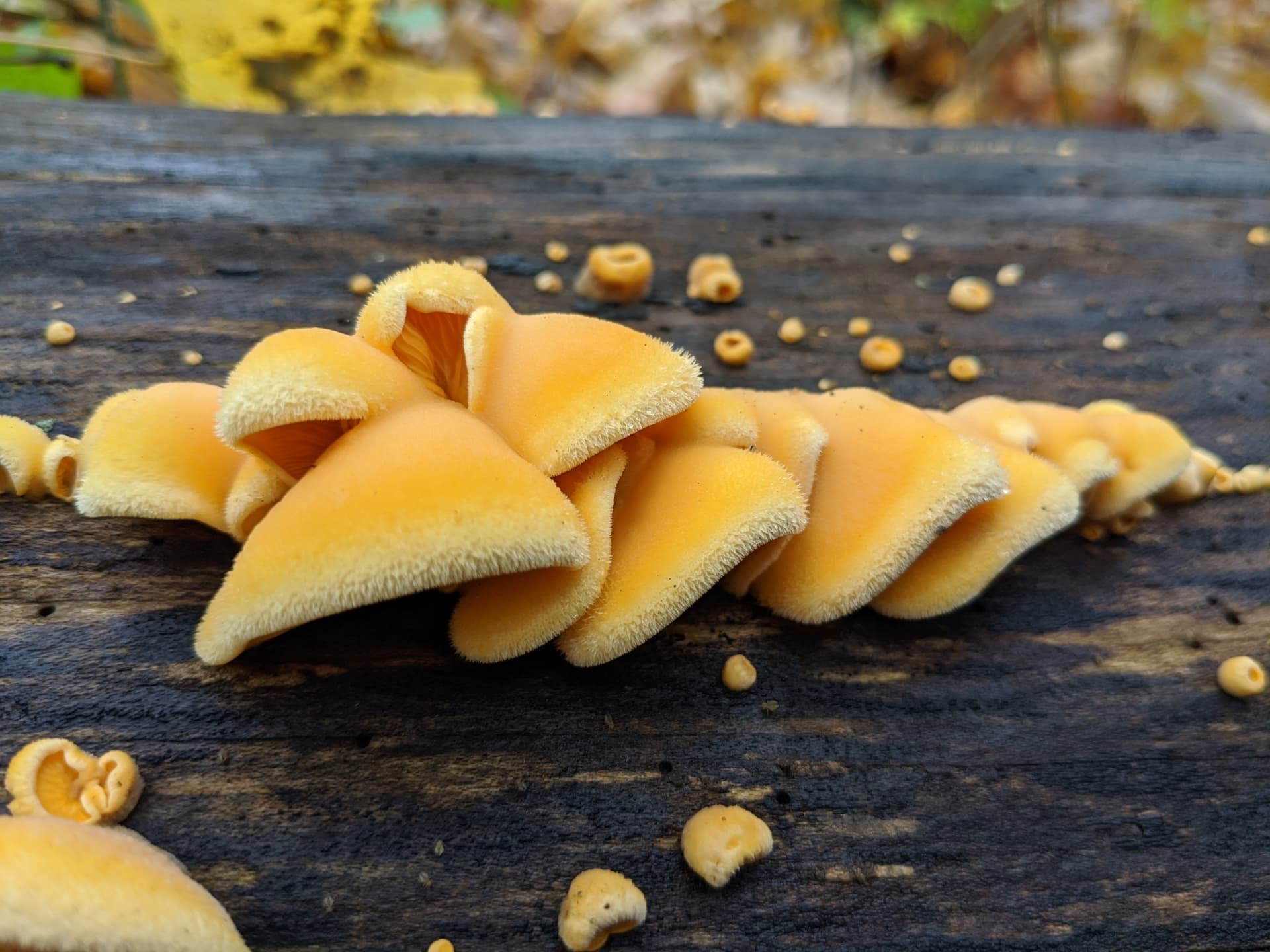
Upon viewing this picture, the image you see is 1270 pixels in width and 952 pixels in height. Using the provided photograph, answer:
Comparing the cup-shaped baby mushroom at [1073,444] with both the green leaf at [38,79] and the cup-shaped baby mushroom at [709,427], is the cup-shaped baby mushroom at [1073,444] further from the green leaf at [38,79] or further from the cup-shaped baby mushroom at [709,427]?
the green leaf at [38,79]

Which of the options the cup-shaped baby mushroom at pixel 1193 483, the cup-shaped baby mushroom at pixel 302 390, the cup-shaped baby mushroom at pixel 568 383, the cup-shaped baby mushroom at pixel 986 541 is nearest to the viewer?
the cup-shaped baby mushroom at pixel 302 390

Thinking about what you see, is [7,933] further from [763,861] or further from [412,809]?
[763,861]

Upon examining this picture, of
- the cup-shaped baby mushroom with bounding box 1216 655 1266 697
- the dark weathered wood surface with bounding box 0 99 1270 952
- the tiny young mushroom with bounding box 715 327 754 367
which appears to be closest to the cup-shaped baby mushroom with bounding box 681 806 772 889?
the dark weathered wood surface with bounding box 0 99 1270 952

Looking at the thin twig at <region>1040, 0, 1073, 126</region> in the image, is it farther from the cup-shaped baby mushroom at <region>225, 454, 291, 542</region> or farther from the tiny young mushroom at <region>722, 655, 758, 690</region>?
the cup-shaped baby mushroom at <region>225, 454, 291, 542</region>

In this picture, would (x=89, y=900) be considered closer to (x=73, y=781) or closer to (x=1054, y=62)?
(x=73, y=781)

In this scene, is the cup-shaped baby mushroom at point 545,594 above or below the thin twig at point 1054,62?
below

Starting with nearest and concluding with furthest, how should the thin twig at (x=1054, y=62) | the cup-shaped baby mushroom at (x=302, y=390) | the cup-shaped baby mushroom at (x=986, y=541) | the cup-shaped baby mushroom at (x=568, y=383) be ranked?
the cup-shaped baby mushroom at (x=302, y=390) < the cup-shaped baby mushroom at (x=568, y=383) < the cup-shaped baby mushroom at (x=986, y=541) < the thin twig at (x=1054, y=62)

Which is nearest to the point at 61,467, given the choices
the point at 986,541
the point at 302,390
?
the point at 302,390

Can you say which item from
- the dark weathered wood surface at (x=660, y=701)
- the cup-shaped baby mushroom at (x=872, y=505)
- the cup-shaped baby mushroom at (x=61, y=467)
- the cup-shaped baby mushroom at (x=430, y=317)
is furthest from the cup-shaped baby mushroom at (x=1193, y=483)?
the cup-shaped baby mushroom at (x=61, y=467)
